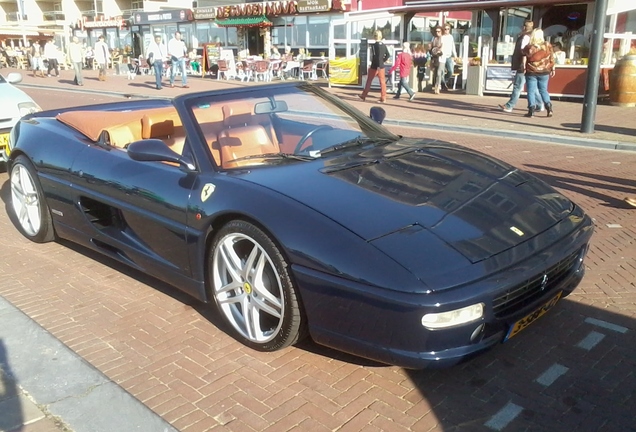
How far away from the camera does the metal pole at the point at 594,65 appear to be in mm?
10234

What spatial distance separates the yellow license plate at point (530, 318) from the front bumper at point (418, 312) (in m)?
0.01

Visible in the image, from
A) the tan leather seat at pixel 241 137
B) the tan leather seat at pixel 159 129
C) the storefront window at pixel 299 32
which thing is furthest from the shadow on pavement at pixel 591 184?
the storefront window at pixel 299 32

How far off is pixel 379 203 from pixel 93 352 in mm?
1807

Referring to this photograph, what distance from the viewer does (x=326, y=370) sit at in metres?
3.18

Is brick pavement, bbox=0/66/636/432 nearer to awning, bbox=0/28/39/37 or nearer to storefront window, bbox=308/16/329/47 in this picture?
storefront window, bbox=308/16/329/47

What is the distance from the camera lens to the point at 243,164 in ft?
11.9

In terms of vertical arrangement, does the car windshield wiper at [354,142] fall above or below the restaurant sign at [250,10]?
below

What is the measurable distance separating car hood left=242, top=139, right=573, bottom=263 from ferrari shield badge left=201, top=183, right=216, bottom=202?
0.24m

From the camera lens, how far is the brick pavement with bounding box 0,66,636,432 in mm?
2758

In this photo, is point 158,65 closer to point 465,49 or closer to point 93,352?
point 465,49

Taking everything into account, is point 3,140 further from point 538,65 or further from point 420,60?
point 420,60

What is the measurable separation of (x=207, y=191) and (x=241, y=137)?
1.90 feet

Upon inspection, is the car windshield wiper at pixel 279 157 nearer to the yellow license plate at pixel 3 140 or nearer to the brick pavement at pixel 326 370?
the brick pavement at pixel 326 370

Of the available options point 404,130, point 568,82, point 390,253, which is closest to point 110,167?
point 390,253
